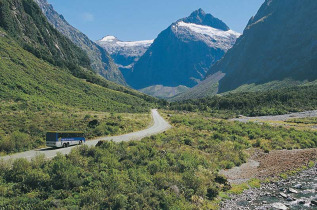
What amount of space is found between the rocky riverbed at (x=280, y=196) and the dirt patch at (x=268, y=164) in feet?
9.84

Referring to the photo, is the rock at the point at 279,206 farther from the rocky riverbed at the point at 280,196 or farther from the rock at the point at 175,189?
the rock at the point at 175,189

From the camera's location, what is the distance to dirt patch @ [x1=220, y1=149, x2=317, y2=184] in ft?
103

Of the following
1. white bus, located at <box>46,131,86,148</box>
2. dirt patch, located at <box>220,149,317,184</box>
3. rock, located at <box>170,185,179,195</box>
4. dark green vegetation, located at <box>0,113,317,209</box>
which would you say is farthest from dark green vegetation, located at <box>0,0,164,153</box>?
dirt patch, located at <box>220,149,317,184</box>

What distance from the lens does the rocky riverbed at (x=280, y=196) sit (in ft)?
72.7

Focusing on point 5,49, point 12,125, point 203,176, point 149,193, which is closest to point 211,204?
point 203,176

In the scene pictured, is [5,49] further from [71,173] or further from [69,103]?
[71,173]

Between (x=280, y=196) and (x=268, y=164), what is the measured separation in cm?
1250

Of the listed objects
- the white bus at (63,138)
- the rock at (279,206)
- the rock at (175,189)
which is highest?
the white bus at (63,138)

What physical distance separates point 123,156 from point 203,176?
9.53 meters

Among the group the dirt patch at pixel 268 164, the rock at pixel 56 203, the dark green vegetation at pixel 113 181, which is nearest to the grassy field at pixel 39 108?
the dark green vegetation at pixel 113 181

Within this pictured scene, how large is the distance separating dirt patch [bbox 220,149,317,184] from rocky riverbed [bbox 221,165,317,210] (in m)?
3.00

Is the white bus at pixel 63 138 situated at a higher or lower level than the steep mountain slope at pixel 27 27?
lower

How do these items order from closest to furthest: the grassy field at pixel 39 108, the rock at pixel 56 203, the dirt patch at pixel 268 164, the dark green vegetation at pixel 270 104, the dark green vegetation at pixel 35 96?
the rock at pixel 56 203 → the dirt patch at pixel 268 164 → the grassy field at pixel 39 108 → the dark green vegetation at pixel 35 96 → the dark green vegetation at pixel 270 104

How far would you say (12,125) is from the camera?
1706 inches
